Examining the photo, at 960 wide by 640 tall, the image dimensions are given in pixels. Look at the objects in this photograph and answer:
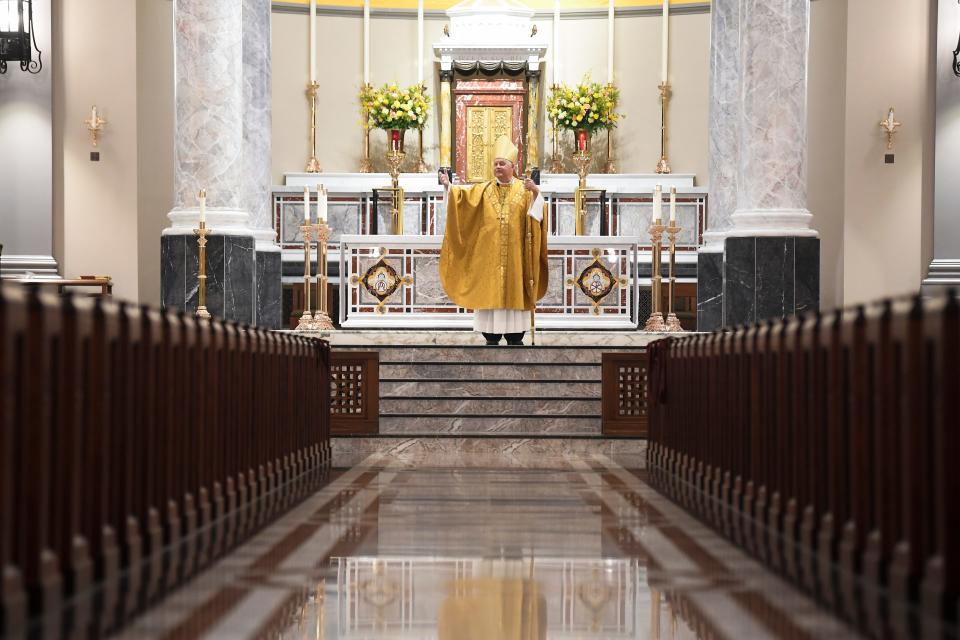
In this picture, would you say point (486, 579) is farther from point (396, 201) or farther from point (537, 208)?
point (396, 201)

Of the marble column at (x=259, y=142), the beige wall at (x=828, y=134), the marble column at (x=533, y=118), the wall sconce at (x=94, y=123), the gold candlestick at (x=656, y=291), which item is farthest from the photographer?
the marble column at (x=533, y=118)

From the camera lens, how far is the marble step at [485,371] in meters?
10.6

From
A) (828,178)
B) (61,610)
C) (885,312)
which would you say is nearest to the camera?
(61,610)

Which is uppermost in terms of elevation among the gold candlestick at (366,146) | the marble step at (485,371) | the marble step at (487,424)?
the gold candlestick at (366,146)

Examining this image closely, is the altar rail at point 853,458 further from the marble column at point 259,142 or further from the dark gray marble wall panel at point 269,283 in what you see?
the marble column at point 259,142

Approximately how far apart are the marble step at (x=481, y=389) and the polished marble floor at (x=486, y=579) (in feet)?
13.0

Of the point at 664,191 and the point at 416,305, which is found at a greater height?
the point at 664,191

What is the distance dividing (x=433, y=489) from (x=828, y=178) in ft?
31.4

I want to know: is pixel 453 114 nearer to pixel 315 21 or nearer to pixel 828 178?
pixel 315 21

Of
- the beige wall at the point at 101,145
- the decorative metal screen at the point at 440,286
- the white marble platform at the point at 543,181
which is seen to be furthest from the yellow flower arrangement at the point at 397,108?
the decorative metal screen at the point at 440,286

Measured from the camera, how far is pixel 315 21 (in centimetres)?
1692

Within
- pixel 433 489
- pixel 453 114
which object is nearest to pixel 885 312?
pixel 433 489

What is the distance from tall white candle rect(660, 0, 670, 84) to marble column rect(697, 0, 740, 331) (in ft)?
8.78

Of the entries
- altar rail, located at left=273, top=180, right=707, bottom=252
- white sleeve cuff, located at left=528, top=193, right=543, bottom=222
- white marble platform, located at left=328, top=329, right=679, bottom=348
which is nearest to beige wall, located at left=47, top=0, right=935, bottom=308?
altar rail, located at left=273, top=180, right=707, bottom=252
